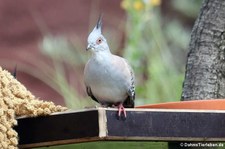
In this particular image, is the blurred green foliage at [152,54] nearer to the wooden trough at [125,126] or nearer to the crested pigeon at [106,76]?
the crested pigeon at [106,76]

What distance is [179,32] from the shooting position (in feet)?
24.9

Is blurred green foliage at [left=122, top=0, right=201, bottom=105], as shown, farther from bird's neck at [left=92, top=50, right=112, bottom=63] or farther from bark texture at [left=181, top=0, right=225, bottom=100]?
bird's neck at [left=92, top=50, right=112, bottom=63]

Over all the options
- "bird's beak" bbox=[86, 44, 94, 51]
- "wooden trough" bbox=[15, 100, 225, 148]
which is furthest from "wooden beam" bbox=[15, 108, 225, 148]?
"bird's beak" bbox=[86, 44, 94, 51]

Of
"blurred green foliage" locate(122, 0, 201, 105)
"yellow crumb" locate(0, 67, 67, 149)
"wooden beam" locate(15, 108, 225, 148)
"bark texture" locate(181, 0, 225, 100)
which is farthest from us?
"blurred green foliage" locate(122, 0, 201, 105)

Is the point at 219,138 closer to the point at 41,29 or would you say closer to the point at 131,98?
the point at 131,98

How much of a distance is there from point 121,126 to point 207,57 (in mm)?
1330

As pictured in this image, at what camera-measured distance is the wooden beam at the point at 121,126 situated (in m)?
3.24

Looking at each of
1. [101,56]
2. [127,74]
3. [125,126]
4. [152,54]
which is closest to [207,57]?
[127,74]

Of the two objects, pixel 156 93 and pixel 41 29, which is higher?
pixel 41 29

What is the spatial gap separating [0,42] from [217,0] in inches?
138

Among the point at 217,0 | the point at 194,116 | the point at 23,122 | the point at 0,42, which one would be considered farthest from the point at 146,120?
the point at 0,42

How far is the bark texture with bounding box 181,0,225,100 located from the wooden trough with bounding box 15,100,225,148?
34.9 inches

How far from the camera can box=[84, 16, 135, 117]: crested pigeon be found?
4281 millimetres

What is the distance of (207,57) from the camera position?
4508 mm
